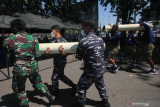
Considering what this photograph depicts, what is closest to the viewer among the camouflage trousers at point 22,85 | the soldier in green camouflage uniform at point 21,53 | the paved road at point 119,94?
the soldier in green camouflage uniform at point 21,53

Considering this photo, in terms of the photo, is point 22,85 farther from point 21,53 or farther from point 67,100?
point 67,100

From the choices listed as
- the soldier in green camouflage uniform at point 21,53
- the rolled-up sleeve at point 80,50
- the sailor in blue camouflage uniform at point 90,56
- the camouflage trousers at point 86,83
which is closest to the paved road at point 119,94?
the camouflage trousers at point 86,83

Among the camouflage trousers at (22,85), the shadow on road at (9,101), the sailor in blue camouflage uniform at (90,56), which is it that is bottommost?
the shadow on road at (9,101)

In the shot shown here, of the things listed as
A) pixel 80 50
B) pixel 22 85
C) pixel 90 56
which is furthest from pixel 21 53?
pixel 90 56

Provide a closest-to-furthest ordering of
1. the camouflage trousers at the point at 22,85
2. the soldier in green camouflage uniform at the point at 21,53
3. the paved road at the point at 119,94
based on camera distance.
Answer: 1. the soldier in green camouflage uniform at the point at 21,53
2. the camouflage trousers at the point at 22,85
3. the paved road at the point at 119,94

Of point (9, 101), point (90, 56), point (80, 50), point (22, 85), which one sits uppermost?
point (80, 50)

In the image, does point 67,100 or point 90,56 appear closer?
point 90,56

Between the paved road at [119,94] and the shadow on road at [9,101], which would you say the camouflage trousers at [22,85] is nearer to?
the paved road at [119,94]

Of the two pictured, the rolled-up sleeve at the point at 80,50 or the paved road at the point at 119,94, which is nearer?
the rolled-up sleeve at the point at 80,50

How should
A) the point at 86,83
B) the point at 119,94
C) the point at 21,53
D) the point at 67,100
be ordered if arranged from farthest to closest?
1. the point at 119,94
2. the point at 67,100
3. the point at 86,83
4. the point at 21,53

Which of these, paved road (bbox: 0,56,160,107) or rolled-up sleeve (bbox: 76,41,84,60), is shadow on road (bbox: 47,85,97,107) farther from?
rolled-up sleeve (bbox: 76,41,84,60)

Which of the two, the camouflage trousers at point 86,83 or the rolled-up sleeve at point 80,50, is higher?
the rolled-up sleeve at point 80,50

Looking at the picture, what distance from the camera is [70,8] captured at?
16.2 metres

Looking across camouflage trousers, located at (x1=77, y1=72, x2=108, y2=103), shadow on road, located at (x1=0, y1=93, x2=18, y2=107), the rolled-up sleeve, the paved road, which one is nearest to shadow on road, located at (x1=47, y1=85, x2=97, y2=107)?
the paved road
